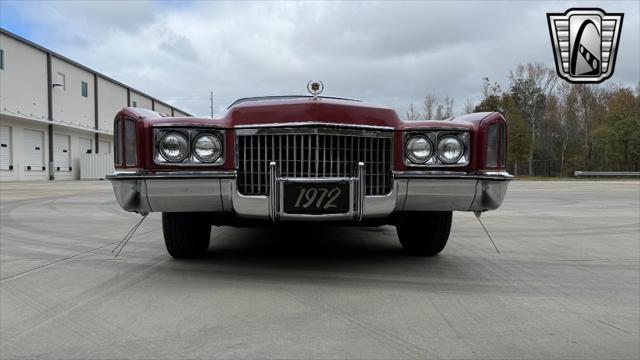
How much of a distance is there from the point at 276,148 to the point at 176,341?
4.80 ft

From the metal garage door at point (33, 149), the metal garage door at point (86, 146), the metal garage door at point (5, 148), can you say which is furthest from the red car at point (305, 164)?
the metal garage door at point (86, 146)

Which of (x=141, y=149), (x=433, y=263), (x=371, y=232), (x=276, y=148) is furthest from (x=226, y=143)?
(x=371, y=232)

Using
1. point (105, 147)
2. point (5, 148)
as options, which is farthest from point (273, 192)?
point (105, 147)

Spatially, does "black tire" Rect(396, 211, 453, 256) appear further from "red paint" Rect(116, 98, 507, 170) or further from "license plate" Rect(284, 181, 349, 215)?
"license plate" Rect(284, 181, 349, 215)

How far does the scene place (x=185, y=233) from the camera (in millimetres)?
3955

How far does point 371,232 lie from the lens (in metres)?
6.04

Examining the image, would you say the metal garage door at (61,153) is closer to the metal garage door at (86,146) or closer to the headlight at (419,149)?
the metal garage door at (86,146)

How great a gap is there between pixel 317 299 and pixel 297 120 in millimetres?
1203

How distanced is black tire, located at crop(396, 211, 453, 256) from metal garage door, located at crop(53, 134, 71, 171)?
29.8m

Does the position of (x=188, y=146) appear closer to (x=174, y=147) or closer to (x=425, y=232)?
(x=174, y=147)

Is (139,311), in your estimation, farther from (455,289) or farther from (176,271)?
(455,289)

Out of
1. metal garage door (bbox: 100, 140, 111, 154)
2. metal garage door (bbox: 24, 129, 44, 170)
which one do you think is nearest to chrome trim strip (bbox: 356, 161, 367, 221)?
metal garage door (bbox: 24, 129, 44, 170)

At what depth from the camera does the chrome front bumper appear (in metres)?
3.29

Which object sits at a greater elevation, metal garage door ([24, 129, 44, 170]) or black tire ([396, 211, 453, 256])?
metal garage door ([24, 129, 44, 170])
